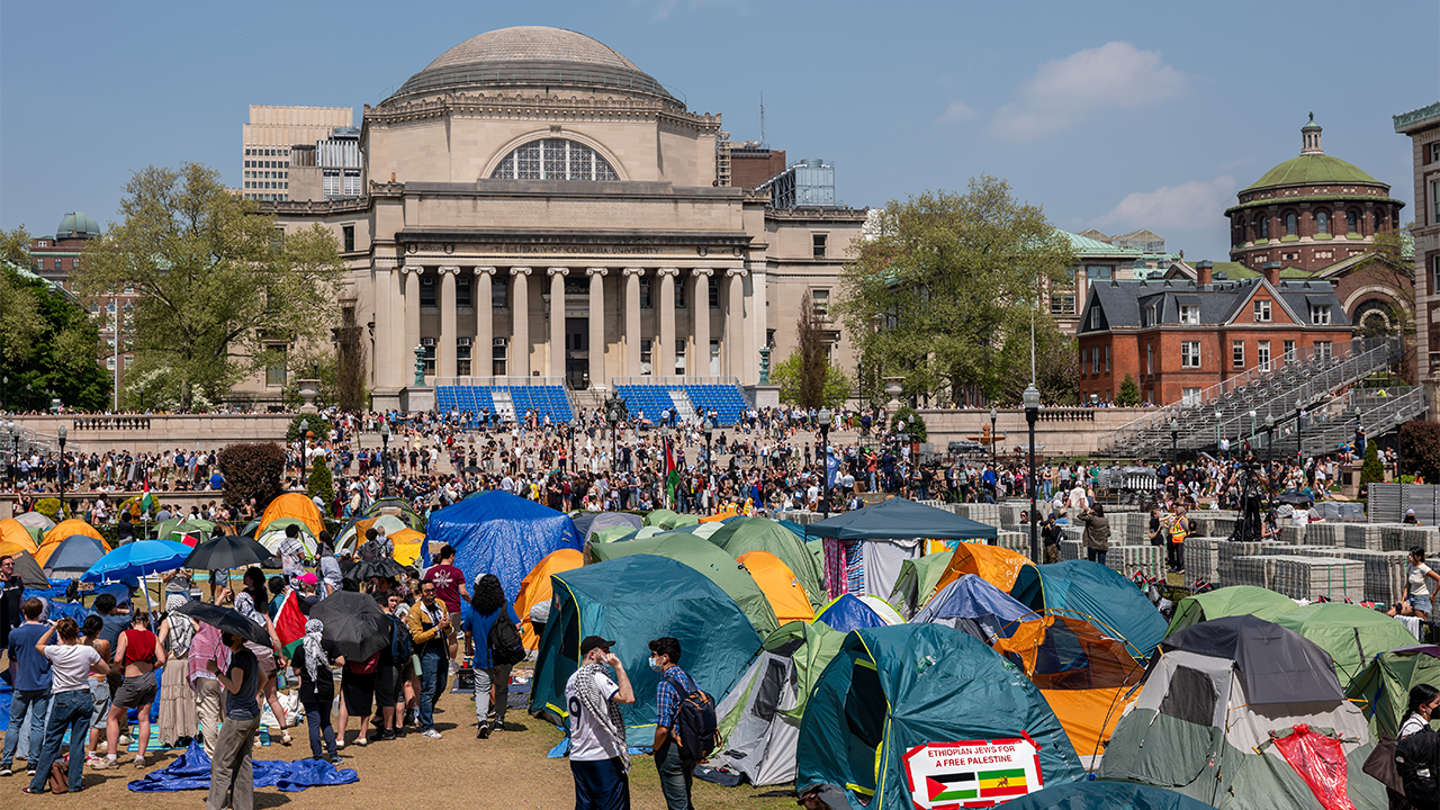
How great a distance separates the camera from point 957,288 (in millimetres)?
73375

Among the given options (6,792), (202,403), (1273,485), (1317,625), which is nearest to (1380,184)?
(1273,485)

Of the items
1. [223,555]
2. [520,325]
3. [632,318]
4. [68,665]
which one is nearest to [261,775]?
[68,665]

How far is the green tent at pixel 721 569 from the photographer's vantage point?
18359 millimetres

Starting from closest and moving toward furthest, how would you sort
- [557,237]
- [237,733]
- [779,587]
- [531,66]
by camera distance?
[237,733]
[779,587]
[557,237]
[531,66]

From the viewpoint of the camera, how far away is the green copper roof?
115 m

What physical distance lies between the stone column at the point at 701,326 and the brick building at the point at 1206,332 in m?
24.3

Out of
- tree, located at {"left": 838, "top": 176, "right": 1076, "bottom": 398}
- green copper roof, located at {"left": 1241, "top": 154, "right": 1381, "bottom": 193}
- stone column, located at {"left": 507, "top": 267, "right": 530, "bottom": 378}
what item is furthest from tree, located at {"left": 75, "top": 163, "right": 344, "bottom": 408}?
green copper roof, located at {"left": 1241, "top": 154, "right": 1381, "bottom": 193}

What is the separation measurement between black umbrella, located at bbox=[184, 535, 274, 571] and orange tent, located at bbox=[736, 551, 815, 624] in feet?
27.2

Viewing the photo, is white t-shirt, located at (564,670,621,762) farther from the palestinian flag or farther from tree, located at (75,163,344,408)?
tree, located at (75,163,344,408)

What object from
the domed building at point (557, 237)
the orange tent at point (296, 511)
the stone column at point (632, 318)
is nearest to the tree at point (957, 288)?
the domed building at point (557, 237)

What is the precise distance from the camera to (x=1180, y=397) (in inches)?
3007

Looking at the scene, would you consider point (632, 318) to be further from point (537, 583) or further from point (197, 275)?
point (537, 583)

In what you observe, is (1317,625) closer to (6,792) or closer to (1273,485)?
(6,792)

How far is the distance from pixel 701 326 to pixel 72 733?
241ft
